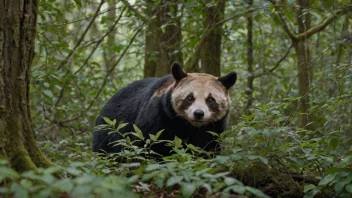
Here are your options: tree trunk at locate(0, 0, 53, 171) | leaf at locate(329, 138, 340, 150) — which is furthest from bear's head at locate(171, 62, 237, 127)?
tree trunk at locate(0, 0, 53, 171)

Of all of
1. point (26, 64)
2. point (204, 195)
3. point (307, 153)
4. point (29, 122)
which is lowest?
point (204, 195)

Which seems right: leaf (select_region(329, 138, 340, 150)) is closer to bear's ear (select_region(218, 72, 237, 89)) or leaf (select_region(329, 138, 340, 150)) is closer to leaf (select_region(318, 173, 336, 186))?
leaf (select_region(318, 173, 336, 186))

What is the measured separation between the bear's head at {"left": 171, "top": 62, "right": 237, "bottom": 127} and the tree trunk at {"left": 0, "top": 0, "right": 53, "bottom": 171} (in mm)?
2228

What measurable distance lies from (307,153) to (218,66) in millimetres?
4606

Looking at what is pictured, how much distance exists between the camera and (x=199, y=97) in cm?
598

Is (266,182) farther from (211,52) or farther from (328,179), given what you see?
(211,52)

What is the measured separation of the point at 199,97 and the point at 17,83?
257 centimetres

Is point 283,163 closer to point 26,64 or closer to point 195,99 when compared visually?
point 195,99

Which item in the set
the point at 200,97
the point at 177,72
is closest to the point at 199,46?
the point at 177,72

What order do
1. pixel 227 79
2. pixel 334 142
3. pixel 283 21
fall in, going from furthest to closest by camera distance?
1. pixel 283 21
2. pixel 227 79
3. pixel 334 142

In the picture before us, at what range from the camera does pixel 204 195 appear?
3867mm

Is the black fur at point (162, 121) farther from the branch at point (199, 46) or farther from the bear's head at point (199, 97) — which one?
the branch at point (199, 46)

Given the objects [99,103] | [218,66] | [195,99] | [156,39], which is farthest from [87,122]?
[195,99]

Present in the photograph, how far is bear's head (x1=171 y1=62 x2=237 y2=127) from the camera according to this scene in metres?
5.84
